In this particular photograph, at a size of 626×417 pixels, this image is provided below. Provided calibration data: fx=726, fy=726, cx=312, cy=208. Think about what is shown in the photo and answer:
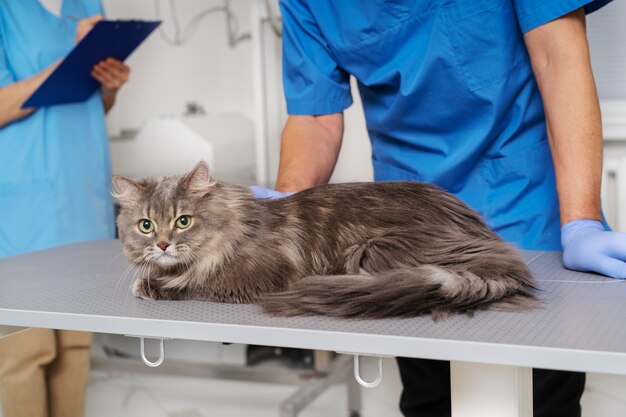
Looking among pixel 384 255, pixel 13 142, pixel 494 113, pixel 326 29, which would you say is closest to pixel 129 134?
pixel 13 142

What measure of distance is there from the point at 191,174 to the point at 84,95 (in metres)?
1.36

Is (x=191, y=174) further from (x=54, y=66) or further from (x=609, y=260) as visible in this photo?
(x=54, y=66)

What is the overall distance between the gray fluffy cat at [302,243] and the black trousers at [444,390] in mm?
542

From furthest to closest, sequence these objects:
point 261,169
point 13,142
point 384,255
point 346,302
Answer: point 261,169 → point 13,142 → point 384,255 → point 346,302

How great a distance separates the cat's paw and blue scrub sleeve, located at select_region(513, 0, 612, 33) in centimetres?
90

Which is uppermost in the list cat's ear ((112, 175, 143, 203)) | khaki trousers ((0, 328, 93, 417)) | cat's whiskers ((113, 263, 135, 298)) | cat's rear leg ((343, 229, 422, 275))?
cat's ear ((112, 175, 143, 203))

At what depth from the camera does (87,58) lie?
2268 millimetres

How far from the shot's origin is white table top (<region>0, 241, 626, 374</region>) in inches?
34.2

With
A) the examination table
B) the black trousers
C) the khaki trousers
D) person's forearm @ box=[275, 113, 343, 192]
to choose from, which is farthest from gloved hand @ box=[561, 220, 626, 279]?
the khaki trousers

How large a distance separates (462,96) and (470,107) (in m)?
0.03

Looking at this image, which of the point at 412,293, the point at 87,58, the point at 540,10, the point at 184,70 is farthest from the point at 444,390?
the point at 184,70

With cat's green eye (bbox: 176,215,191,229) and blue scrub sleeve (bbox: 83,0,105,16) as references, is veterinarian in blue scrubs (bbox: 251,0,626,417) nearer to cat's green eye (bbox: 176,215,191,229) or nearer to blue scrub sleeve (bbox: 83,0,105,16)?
cat's green eye (bbox: 176,215,191,229)

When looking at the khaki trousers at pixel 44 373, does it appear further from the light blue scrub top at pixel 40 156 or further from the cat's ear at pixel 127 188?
the cat's ear at pixel 127 188

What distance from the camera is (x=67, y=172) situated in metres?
2.40
